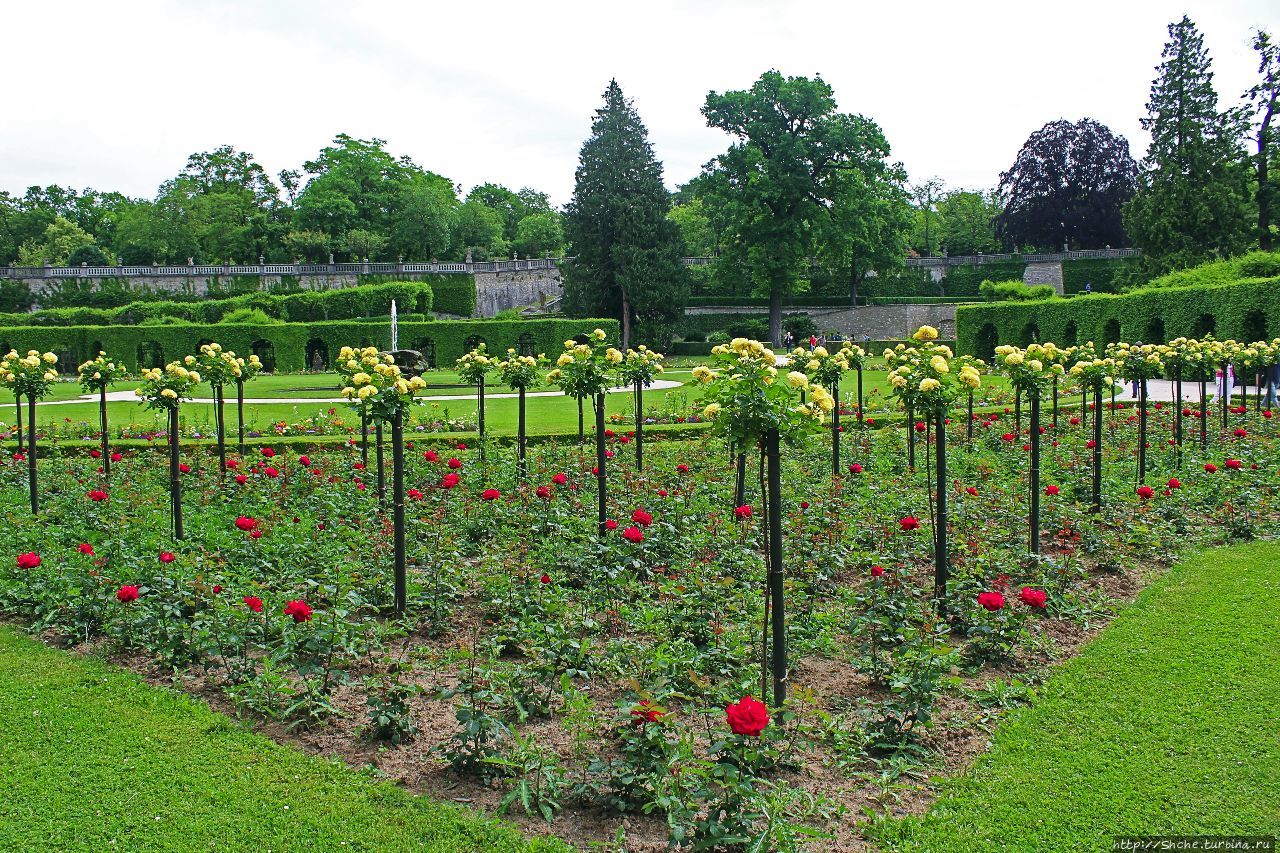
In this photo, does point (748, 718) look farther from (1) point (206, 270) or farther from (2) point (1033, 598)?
(1) point (206, 270)

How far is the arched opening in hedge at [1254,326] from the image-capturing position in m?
25.2

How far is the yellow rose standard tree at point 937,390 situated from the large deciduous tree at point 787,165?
35.9 metres

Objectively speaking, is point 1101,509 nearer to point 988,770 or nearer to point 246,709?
point 988,770

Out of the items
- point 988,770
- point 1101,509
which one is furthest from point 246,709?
point 1101,509

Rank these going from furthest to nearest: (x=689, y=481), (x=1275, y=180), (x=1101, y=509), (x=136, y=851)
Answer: (x=1275, y=180) → (x=689, y=481) → (x=1101, y=509) → (x=136, y=851)

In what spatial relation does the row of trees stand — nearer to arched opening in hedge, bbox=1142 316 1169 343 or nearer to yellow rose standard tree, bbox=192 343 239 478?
arched opening in hedge, bbox=1142 316 1169 343

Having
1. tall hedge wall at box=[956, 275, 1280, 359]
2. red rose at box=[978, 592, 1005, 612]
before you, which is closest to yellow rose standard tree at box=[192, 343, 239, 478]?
red rose at box=[978, 592, 1005, 612]

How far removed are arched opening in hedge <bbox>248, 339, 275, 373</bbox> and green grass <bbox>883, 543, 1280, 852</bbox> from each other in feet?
122

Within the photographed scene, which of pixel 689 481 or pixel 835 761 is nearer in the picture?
pixel 835 761

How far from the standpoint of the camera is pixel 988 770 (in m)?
4.17

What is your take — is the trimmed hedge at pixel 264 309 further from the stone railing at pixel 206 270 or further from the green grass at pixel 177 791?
the green grass at pixel 177 791

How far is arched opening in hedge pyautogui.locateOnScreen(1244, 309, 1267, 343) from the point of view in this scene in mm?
25250

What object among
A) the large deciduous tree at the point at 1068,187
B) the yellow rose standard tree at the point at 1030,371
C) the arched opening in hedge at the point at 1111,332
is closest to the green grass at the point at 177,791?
the yellow rose standard tree at the point at 1030,371

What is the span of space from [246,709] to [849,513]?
5402 mm
